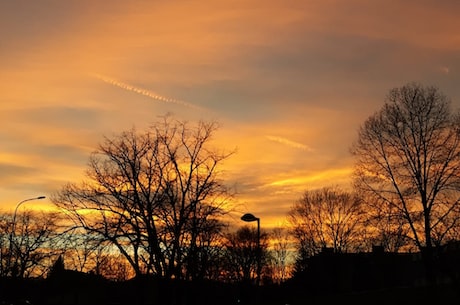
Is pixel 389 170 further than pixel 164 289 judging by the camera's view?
Yes

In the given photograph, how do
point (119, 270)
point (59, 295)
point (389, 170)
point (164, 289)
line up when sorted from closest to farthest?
1. point (164, 289)
2. point (389, 170)
3. point (119, 270)
4. point (59, 295)

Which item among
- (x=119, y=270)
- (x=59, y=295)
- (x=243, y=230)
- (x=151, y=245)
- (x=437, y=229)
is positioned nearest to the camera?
(x=151, y=245)

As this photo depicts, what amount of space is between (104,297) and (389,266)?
36571mm

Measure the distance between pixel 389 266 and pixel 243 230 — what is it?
29518 mm

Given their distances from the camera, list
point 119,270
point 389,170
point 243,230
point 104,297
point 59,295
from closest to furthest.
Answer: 1. point 389,170
2. point 119,270
3. point 104,297
4. point 59,295
5. point 243,230

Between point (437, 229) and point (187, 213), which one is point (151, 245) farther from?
point (437, 229)

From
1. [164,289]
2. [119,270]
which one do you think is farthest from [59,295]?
[164,289]

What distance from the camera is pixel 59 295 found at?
7869cm

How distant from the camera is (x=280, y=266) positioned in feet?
352

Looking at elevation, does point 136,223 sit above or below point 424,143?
below

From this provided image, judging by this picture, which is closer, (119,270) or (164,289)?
(164,289)

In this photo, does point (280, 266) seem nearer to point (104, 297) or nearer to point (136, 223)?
point (104, 297)

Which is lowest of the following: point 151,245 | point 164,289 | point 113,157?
point 164,289

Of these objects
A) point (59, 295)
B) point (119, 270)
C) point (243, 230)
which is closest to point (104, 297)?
point (59, 295)
